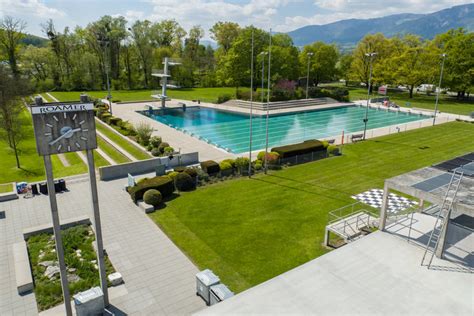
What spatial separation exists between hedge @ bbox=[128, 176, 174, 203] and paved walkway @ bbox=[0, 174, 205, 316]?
629mm

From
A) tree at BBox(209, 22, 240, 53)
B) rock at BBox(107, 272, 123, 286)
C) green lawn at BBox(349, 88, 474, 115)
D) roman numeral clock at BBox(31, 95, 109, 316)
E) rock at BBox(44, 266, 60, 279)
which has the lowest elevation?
rock at BBox(44, 266, 60, 279)

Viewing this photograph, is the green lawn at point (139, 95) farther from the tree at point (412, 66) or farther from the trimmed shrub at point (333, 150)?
the trimmed shrub at point (333, 150)

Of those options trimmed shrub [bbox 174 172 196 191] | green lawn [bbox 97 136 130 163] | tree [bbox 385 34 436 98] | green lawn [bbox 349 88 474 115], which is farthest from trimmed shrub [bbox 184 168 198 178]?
tree [bbox 385 34 436 98]

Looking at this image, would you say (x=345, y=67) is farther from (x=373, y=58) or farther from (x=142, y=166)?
(x=142, y=166)

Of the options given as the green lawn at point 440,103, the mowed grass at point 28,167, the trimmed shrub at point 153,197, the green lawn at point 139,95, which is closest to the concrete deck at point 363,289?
the trimmed shrub at point 153,197

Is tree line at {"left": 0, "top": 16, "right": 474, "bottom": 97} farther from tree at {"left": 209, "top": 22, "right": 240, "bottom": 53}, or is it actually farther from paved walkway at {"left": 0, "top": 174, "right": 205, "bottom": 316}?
paved walkway at {"left": 0, "top": 174, "right": 205, "bottom": 316}

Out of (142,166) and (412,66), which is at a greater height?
(412,66)

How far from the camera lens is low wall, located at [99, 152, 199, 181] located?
853 inches

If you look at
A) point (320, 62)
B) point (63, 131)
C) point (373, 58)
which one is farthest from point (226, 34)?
point (63, 131)

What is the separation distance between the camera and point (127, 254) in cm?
1363

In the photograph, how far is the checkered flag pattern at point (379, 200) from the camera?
18.2 metres

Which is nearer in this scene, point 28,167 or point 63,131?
point 63,131

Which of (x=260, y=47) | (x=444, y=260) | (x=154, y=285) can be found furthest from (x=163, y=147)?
(x=260, y=47)

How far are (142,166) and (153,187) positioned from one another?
5027 millimetres
